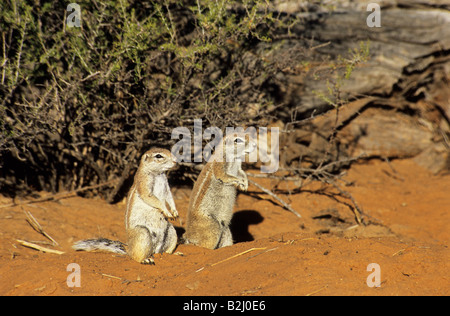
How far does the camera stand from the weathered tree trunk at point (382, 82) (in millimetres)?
9703

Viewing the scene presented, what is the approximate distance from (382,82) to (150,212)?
648cm

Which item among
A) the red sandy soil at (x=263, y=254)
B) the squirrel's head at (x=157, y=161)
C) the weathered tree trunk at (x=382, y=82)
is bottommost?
the red sandy soil at (x=263, y=254)

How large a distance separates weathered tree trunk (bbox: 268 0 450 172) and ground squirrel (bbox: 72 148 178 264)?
4190 mm

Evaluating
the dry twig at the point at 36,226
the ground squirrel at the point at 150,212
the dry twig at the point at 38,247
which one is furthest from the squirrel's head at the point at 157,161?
the dry twig at the point at 36,226

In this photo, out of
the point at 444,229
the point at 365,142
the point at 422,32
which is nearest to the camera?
the point at 444,229

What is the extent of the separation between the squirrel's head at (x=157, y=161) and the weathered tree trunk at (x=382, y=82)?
13.6 feet

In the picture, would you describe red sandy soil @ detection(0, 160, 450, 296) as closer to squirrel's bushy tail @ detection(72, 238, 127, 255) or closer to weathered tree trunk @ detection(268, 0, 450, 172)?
squirrel's bushy tail @ detection(72, 238, 127, 255)

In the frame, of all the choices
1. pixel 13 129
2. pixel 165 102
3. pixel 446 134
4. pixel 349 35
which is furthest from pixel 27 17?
pixel 446 134

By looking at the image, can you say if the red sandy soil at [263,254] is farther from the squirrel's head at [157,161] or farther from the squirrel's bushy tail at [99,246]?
the squirrel's head at [157,161]

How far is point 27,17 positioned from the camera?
687 cm

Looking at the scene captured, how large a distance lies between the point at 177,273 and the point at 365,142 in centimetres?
683

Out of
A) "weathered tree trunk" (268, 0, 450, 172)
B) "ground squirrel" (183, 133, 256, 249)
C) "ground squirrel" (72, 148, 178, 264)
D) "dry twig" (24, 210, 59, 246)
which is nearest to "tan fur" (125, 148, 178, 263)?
"ground squirrel" (72, 148, 178, 264)

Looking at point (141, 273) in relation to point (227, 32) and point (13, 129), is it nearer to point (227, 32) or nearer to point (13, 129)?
point (13, 129)

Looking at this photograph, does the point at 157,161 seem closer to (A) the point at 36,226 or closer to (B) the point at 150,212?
(B) the point at 150,212
